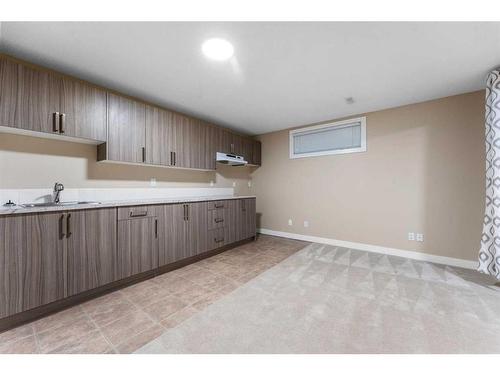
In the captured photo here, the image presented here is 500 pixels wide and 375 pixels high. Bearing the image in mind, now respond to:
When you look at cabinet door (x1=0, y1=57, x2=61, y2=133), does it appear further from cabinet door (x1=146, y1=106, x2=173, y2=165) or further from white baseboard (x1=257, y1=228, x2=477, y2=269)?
white baseboard (x1=257, y1=228, x2=477, y2=269)

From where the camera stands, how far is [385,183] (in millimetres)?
3410

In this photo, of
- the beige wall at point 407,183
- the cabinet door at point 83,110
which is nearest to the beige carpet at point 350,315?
the beige wall at point 407,183

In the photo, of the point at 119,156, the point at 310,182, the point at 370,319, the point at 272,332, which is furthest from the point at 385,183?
the point at 119,156

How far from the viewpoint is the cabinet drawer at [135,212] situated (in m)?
2.29

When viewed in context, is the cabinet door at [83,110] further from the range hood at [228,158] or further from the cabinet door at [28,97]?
the range hood at [228,158]

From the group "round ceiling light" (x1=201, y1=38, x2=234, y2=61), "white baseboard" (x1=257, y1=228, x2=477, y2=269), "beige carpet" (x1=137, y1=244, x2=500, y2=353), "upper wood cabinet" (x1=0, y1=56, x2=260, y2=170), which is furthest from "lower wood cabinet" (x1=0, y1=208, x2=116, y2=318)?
"white baseboard" (x1=257, y1=228, x2=477, y2=269)

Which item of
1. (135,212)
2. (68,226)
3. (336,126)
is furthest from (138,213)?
(336,126)

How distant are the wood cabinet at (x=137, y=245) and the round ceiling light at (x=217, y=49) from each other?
75.2 inches

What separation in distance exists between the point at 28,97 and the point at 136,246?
1.73 meters

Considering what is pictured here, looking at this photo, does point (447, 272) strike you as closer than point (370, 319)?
No

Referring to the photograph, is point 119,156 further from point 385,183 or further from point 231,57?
point 385,183

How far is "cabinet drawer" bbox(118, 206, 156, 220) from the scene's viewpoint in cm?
229

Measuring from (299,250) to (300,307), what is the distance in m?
1.79

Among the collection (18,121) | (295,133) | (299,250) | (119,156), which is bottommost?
(299,250)
